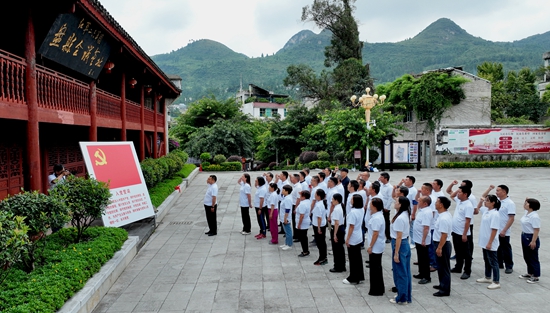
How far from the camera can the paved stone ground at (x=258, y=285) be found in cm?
530

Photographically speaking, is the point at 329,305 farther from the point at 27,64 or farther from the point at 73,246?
the point at 27,64

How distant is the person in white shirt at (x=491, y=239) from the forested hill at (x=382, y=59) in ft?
294

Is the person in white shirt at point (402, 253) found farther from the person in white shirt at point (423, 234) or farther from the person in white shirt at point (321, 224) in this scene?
the person in white shirt at point (321, 224)

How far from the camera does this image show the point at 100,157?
8367 mm

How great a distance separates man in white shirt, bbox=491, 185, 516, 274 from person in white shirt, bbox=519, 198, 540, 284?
202 mm

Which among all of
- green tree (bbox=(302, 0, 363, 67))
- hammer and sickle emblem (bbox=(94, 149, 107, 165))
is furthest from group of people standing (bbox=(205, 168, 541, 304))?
green tree (bbox=(302, 0, 363, 67))

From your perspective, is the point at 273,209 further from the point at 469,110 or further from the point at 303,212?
the point at 469,110

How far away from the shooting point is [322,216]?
6.99m

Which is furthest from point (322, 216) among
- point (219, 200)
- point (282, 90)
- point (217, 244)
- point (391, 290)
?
point (282, 90)

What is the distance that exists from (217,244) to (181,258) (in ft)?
3.79

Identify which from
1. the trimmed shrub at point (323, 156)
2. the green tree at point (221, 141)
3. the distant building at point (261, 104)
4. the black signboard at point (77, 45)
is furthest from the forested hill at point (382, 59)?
the black signboard at point (77, 45)

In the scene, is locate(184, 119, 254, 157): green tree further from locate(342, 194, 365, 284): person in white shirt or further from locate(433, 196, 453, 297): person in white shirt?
locate(433, 196, 453, 297): person in white shirt

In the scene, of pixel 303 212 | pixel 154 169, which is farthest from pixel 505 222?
pixel 154 169

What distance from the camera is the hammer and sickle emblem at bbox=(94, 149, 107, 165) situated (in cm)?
823
